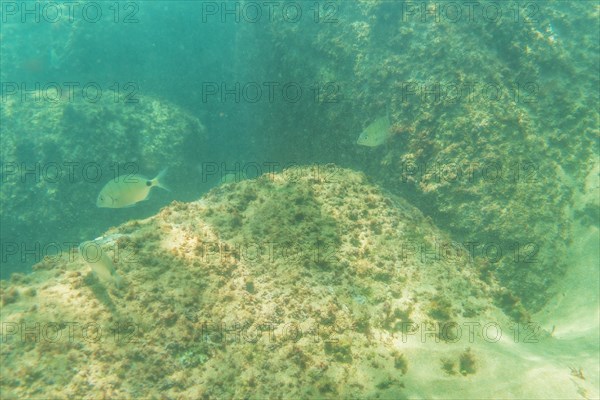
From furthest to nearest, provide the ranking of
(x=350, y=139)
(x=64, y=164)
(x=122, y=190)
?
(x=64, y=164)
(x=350, y=139)
(x=122, y=190)

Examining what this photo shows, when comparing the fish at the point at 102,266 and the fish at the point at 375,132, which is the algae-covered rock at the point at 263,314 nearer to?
the fish at the point at 102,266

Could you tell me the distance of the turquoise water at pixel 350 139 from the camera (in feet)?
11.8

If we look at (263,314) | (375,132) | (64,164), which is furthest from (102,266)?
(64,164)

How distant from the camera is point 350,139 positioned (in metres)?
6.39

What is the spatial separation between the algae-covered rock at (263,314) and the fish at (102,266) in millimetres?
64

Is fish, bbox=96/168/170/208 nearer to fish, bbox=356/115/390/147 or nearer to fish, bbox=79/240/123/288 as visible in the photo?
fish, bbox=79/240/123/288

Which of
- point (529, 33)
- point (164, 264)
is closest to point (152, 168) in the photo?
point (164, 264)

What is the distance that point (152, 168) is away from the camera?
9531 mm

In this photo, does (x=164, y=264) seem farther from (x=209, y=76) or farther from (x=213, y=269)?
(x=209, y=76)

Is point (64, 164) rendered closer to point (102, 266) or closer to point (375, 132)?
point (102, 266)

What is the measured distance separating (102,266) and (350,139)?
4.71 meters

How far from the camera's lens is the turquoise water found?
361 centimetres

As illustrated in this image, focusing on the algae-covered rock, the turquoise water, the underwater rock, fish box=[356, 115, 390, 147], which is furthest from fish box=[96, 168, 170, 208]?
the underwater rock

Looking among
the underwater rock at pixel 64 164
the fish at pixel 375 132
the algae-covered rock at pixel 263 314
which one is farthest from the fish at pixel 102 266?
the underwater rock at pixel 64 164
